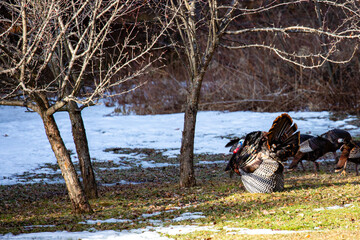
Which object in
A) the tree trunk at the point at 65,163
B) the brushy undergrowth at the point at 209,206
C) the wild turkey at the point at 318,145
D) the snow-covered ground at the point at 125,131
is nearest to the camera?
the brushy undergrowth at the point at 209,206

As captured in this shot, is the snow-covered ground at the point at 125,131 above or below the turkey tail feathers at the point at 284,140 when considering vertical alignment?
below

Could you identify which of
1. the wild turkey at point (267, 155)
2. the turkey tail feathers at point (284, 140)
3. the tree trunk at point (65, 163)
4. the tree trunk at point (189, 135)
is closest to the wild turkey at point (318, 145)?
the wild turkey at point (267, 155)

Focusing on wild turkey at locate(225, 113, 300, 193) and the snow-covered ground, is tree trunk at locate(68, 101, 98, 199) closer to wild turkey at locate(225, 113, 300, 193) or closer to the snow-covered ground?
wild turkey at locate(225, 113, 300, 193)

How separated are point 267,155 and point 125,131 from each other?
41.2 feet

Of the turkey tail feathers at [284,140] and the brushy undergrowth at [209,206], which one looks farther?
the turkey tail feathers at [284,140]

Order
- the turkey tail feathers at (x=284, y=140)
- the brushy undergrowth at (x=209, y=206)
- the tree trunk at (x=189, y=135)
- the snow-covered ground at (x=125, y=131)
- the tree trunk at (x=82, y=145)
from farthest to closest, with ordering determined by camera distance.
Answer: the snow-covered ground at (x=125, y=131), the tree trunk at (x=189, y=135), the tree trunk at (x=82, y=145), the turkey tail feathers at (x=284, y=140), the brushy undergrowth at (x=209, y=206)

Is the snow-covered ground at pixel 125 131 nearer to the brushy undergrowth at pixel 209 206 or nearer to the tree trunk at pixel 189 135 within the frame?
the brushy undergrowth at pixel 209 206

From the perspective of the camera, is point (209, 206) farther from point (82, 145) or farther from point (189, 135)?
point (82, 145)

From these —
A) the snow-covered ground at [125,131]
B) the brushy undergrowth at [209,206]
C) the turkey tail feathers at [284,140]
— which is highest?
the turkey tail feathers at [284,140]

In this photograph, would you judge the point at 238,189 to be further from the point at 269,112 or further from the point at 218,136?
the point at 269,112

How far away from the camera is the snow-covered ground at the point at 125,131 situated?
15.4 m

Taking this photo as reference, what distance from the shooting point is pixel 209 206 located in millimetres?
8172

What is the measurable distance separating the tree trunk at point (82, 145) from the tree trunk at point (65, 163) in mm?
1608

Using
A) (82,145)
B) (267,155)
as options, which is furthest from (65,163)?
(267,155)
